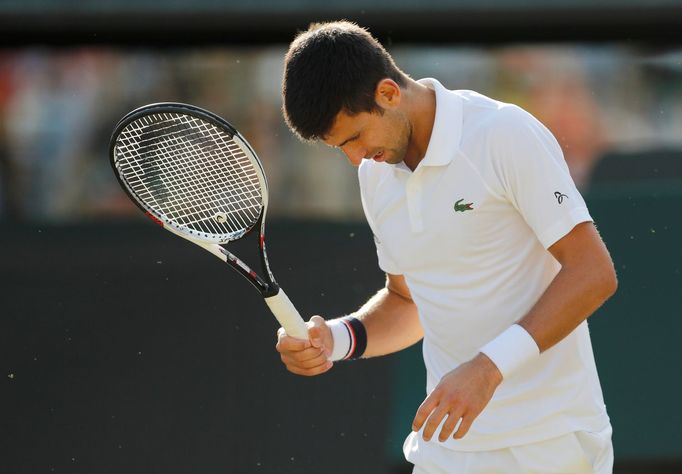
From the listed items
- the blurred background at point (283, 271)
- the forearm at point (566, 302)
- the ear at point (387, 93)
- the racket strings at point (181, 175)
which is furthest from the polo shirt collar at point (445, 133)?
the blurred background at point (283, 271)

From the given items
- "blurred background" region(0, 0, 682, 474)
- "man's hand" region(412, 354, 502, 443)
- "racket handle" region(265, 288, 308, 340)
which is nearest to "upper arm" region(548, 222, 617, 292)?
"man's hand" region(412, 354, 502, 443)

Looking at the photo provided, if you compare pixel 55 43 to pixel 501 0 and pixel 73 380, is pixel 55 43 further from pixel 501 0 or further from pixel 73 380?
pixel 501 0

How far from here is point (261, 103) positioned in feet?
13.3

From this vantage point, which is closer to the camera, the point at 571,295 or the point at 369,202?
the point at 571,295

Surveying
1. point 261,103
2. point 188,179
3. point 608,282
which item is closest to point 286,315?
point 188,179

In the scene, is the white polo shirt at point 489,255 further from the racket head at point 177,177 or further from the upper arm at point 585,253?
the racket head at point 177,177

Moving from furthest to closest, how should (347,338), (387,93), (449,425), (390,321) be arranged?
(390,321) → (347,338) → (387,93) → (449,425)

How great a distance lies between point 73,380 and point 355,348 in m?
1.61

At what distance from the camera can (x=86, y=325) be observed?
400 cm

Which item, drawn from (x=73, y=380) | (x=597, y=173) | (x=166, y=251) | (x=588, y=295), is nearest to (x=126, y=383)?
(x=73, y=380)

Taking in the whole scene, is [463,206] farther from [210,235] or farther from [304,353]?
[210,235]

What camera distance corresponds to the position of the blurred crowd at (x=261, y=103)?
3998 mm

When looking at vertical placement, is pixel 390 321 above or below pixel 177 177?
below

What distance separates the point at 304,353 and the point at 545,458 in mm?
570
